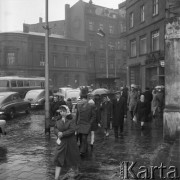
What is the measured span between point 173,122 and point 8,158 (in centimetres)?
553

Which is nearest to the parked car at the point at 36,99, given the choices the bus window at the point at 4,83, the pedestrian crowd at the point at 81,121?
the bus window at the point at 4,83

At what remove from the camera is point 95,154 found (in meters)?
9.31

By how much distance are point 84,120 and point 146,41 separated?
2054 centimetres

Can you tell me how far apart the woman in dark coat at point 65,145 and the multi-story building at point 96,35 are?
187 feet

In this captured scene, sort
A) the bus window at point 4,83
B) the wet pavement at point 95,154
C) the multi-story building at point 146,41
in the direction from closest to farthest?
the wet pavement at point 95,154
the multi-story building at point 146,41
the bus window at point 4,83

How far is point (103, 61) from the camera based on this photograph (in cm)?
6888

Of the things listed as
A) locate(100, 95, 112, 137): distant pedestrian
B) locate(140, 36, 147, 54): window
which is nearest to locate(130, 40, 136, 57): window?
locate(140, 36, 147, 54): window

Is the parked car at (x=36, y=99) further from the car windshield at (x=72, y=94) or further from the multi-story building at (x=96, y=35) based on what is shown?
the multi-story building at (x=96, y=35)

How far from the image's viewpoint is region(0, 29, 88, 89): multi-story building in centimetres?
5506

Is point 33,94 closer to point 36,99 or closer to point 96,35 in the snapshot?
point 36,99

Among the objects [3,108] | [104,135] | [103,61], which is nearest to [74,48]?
[103,61]

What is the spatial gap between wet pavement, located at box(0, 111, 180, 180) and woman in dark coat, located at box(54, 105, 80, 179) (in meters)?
0.48

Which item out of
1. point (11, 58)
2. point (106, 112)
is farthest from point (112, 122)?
point (11, 58)

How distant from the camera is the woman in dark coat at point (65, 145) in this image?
659 centimetres
